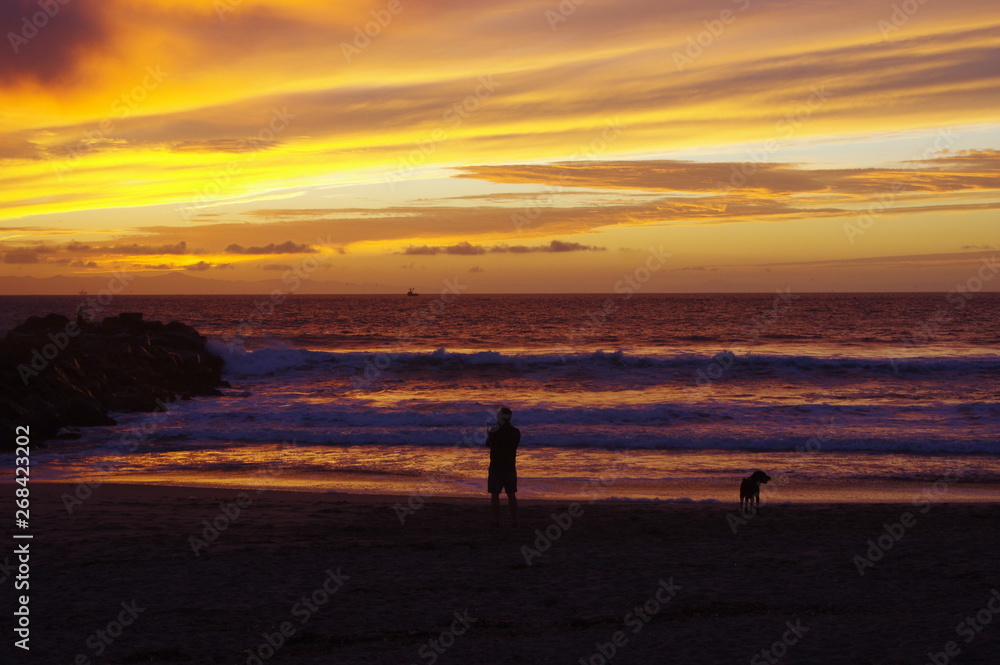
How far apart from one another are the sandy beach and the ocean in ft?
8.02

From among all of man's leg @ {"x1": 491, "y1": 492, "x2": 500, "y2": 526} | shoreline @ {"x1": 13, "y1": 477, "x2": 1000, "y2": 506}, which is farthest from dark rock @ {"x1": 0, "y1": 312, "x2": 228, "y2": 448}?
man's leg @ {"x1": 491, "y1": 492, "x2": 500, "y2": 526}

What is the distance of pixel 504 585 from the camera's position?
8.04 m

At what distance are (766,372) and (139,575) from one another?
3079 cm

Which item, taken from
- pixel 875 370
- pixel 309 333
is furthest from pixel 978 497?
pixel 309 333

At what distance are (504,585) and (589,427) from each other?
45.9ft

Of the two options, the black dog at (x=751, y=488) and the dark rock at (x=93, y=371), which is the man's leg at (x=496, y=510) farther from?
the dark rock at (x=93, y=371)

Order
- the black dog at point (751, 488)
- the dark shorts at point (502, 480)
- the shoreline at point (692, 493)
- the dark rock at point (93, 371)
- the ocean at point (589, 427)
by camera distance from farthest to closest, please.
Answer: the dark rock at point (93, 371) → the ocean at point (589, 427) → the shoreline at point (692, 493) → the black dog at point (751, 488) → the dark shorts at point (502, 480)

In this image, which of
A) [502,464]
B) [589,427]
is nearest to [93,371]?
[589,427]

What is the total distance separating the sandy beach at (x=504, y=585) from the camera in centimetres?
627

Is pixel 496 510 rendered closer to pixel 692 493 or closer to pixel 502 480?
pixel 502 480

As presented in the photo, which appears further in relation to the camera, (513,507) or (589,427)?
(589,427)

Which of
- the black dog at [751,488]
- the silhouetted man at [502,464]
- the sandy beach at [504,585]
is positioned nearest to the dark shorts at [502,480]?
the silhouetted man at [502,464]

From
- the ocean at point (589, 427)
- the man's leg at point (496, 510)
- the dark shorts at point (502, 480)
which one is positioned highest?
the dark shorts at point (502, 480)

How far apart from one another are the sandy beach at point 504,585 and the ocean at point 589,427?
8.02 feet
